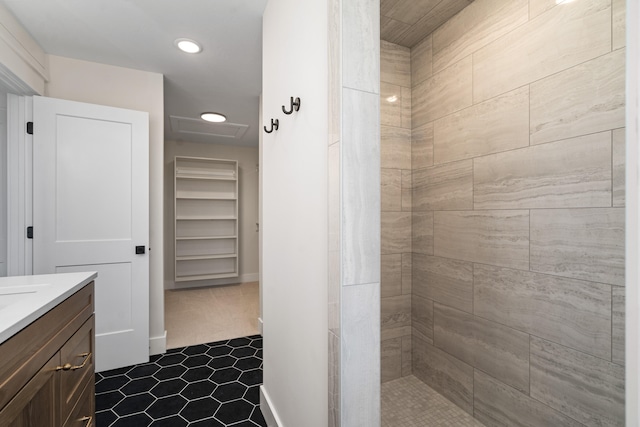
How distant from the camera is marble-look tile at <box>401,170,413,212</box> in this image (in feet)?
7.09

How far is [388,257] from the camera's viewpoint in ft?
6.89

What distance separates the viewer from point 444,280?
76.1 inches

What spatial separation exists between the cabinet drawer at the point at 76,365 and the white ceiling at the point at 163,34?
70.4 inches

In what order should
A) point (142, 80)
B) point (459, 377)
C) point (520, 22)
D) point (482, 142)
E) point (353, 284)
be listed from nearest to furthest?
point (353, 284)
point (520, 22)
point (482, 142)
point (459, 377)
point (142, 80)

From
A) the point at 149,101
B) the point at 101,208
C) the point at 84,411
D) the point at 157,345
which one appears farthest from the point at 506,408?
the point at 149,101

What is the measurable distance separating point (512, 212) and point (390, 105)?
1.08m

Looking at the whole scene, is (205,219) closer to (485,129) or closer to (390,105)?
(390,105)

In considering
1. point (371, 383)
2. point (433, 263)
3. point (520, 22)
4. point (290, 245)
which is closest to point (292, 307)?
point (290, 245)

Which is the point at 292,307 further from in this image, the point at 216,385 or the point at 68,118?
the point at 68,118

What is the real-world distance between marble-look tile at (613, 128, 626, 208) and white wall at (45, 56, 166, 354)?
9.50 feet

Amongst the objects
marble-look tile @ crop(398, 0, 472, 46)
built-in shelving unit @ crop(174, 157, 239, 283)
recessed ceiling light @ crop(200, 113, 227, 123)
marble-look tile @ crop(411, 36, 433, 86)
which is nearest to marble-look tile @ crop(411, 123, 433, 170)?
marble-look tile @ crop(411, 36, 433, 86)

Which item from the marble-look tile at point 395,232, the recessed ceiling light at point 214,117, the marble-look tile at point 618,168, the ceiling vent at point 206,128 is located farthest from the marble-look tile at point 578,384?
the ceiling vent at point 206,128

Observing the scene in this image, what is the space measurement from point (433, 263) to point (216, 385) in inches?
67.6

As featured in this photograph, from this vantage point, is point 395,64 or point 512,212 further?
point 395,64
